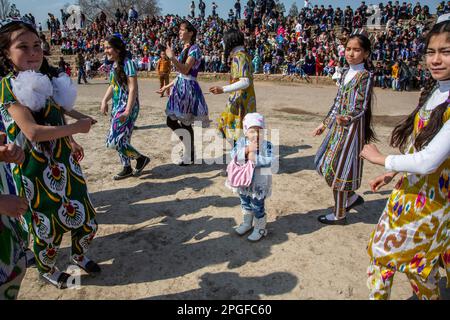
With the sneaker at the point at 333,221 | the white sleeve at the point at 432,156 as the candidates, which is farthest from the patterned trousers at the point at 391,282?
the sneaker at the point at 333,221

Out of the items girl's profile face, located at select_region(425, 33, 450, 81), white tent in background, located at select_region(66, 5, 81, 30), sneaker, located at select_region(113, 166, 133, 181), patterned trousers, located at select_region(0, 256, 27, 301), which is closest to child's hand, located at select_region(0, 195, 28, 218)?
patterned trousers, located at select_region(0, 256, 27, 301)

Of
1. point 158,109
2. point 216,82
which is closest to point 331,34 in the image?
point 216,82

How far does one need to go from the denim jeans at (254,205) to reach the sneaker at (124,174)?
2.36 metres

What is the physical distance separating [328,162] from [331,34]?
760 inches

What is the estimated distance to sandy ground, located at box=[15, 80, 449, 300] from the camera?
2955 millimetres

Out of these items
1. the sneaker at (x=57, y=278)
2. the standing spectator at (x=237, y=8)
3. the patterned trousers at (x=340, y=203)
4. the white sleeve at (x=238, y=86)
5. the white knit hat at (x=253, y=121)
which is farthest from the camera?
the standing spectator at (x=237, y=8)

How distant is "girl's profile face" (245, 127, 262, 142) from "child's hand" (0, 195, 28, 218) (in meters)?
2.09

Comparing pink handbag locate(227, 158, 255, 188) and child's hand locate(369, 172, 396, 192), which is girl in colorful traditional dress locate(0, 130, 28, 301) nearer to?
pink handbag locate(227, 158, 255, 188)

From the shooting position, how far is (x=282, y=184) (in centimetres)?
504

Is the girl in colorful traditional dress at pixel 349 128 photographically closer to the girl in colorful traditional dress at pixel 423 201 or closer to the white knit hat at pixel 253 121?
the white knit hat at pixel 253 121

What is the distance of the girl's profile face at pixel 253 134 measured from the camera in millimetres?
3332

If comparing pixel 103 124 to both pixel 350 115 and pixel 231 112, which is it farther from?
pixel 350 115
